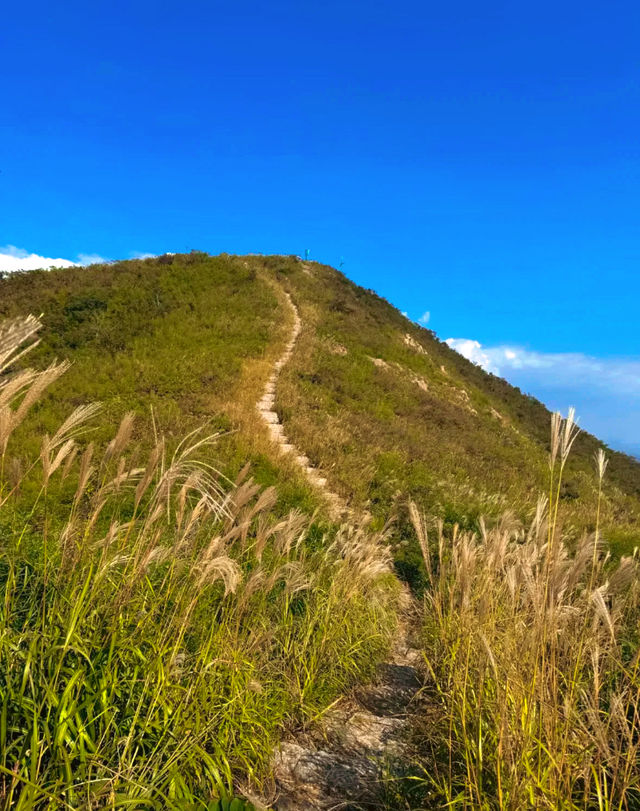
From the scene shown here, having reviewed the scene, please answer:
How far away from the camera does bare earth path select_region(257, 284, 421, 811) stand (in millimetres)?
3344

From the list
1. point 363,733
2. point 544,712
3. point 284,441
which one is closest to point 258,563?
point 363,733

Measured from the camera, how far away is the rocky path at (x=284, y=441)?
10969 mm

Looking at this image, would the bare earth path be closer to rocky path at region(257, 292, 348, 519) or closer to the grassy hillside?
the grassy hillside

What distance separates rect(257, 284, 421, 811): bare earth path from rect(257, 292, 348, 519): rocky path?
4.71 m

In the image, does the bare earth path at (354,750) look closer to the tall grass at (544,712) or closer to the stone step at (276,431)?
the tall grass at (544,712)

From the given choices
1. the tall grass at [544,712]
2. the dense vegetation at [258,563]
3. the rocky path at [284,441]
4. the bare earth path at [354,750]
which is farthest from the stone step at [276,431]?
the tall grass at [544,712]

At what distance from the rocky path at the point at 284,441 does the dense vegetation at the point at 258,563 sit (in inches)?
12.2

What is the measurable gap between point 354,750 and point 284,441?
10741 millimetres

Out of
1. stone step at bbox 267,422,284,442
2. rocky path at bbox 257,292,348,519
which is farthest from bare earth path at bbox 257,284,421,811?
stone step at bbox 267,422,284,442

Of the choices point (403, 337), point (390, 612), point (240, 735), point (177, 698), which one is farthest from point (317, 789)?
point (403, 337)

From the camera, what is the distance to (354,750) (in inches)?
154

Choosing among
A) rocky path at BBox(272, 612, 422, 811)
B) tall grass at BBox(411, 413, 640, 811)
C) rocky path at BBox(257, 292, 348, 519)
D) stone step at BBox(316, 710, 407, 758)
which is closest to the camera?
tall grass at BBox(411, 413, 640, 811)

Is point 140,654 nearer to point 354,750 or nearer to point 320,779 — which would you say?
point 320,779

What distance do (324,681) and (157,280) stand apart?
32.1 meters
